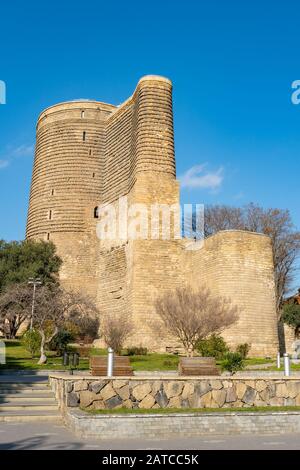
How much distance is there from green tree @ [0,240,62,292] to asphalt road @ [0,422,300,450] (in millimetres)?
23839

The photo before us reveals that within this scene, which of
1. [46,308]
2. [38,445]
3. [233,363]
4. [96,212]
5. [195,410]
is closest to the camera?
[38,445]

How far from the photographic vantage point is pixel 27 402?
31.3 feet

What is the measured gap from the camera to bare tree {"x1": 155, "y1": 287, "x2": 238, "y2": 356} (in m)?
20.3

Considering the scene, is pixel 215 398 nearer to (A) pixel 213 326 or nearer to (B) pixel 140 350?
(A) pixel 213 326

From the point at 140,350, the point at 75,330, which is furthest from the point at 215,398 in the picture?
the point at 75,330

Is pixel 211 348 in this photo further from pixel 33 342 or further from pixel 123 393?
pixel 123 393

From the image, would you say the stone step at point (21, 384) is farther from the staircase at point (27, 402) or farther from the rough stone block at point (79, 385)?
the rough stone block at point (79, 385)

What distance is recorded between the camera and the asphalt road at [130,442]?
20.6ft

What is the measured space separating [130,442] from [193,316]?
14.0 m

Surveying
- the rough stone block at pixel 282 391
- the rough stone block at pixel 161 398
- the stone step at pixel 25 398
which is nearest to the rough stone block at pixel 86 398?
the rough stone block at pixel 161 398

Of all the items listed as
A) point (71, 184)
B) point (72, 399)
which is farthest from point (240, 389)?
point (71, 184)


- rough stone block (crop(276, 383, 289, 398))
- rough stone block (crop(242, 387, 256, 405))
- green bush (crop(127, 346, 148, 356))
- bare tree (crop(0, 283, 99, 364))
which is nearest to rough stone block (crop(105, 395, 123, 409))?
rough stone block (crop(242, 387, 256, 405))
